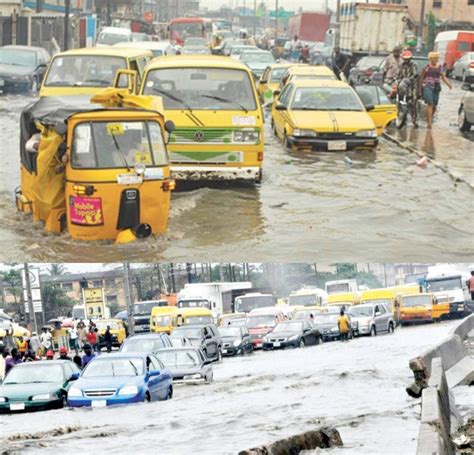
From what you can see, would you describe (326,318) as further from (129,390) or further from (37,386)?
(129,390)

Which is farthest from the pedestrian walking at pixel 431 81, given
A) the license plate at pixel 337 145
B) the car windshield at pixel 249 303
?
the car windshield at pixel 249 303

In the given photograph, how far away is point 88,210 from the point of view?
1456 centimetres

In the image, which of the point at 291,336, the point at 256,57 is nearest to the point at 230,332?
the point at 291,336

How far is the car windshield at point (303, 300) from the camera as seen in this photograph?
35.7 metres

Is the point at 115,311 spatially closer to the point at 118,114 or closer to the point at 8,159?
the point at 8,159

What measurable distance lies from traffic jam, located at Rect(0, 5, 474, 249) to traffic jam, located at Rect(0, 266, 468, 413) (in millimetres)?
1903

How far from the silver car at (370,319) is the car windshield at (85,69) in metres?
10.7

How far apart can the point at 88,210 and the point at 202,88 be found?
5363mm

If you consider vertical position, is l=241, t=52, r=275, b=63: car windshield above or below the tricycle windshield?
below

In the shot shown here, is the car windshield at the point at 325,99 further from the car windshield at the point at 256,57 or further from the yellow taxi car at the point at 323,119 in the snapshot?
the car windshield at the point at 256,57

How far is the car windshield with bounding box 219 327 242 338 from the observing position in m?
29.3

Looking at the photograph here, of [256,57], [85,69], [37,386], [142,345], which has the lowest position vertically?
[142,345]

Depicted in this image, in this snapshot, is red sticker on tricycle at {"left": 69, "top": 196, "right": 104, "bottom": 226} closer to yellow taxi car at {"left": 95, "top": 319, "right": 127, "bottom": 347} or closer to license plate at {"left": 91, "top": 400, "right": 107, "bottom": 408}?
license plate at {"left": 91, "top": 400, "right": 107, "bottom": 408}

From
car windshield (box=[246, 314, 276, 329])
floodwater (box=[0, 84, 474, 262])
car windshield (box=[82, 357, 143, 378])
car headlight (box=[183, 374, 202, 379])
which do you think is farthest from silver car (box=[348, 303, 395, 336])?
car windshield (box=[82, 357, 143, 378])
